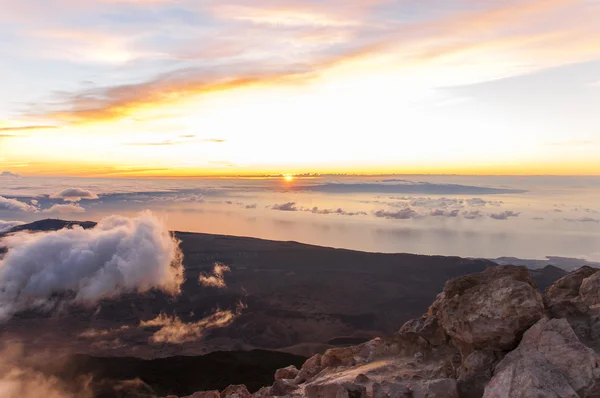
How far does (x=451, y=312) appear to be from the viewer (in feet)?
48.3

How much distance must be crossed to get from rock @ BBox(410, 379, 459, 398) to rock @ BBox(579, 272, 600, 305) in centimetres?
702

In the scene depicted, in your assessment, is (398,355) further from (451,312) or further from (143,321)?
(143,321)

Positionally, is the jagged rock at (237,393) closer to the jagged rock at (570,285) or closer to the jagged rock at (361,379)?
the jagged rock at (361,379)

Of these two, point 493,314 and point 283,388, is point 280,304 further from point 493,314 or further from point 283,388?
point 493,314

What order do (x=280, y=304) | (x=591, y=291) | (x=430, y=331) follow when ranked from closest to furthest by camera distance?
(x=591, y=291) < (x=430, y=331) < (x=280, y=304)

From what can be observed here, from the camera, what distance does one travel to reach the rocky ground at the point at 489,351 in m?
9.98

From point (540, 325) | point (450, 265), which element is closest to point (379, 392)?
point (540, 325)

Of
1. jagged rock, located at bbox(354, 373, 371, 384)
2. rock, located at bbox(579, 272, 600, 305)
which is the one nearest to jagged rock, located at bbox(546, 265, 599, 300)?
rock, located at bbox(579, 272, 600, 305)

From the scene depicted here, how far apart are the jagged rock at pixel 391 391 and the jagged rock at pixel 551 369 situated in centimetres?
274

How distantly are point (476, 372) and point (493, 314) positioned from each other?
72.0 inches

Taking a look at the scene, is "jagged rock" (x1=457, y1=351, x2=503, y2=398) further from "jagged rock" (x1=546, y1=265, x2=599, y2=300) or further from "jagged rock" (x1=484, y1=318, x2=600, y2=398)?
"jagged rock" (x1=546, y1=265, x2=599, y2=300)

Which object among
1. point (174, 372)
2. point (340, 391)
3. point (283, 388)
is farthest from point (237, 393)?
point (174, 372)

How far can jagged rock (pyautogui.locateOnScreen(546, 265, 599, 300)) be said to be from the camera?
56.3 feet

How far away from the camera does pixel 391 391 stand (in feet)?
41.5
